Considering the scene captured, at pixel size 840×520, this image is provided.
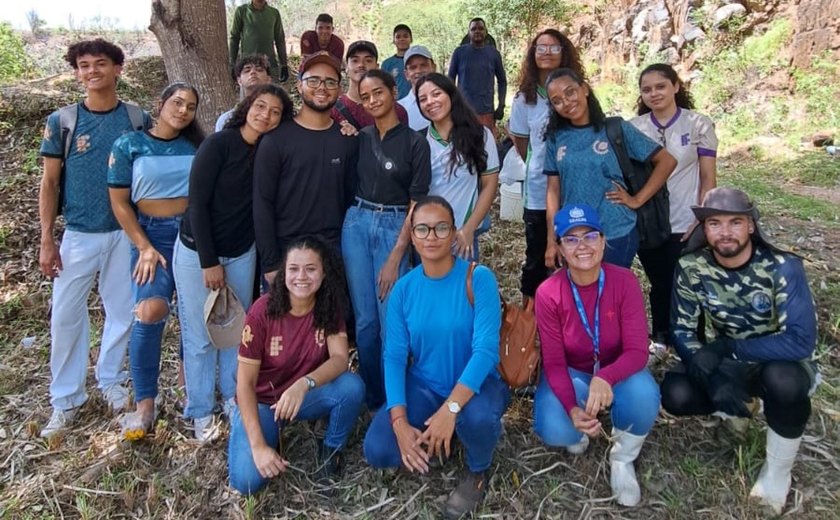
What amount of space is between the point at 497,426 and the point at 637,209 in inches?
57.6

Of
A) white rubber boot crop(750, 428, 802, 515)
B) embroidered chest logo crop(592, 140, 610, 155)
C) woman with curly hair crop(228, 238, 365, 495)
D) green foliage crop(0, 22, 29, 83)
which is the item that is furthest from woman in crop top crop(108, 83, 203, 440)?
green foliage crop(0, 22, 29, 83)

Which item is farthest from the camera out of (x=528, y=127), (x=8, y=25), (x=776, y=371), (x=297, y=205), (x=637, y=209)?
(x=8, y=25)

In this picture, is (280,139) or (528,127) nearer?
(280,139)

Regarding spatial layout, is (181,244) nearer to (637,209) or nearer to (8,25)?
(637,209)

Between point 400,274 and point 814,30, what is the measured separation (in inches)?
425

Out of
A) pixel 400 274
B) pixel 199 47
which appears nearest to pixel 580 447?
pixel 400 274

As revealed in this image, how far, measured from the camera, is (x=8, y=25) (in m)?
8.68

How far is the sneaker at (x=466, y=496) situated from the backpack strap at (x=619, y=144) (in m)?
1.76

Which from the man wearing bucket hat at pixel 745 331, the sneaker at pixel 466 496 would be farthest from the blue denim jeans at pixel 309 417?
the man wearing bucket hat at pixel 745 331

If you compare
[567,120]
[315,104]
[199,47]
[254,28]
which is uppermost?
[254,28]

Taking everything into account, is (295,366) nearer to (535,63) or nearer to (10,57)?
(535,63)

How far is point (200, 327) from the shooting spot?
10.2ft

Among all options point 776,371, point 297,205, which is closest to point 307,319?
point 297,205

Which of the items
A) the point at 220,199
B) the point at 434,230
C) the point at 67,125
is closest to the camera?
the point at 434,230
